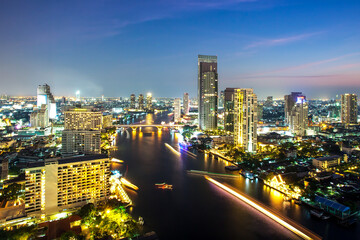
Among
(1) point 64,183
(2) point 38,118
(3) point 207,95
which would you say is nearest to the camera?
(1) point 64,183

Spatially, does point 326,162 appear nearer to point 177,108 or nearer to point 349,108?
point 349,108

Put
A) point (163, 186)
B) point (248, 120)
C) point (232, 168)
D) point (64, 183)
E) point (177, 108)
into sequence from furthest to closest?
point (177, 108), point (248, 120), point (232, 168), point (163, 186), point (64, 183)

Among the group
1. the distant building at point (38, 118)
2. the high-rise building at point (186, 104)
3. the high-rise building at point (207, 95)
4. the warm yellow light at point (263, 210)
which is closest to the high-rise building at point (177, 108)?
the high-rise building at point (207, 95)

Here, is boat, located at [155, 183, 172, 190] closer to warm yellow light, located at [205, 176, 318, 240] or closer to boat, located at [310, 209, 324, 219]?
warm yellow light, located at [205, 176, 318, 240]

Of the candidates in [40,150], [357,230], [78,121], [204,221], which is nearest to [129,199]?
[204,221]

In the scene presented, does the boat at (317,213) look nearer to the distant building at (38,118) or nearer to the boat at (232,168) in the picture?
the boat at (232,168)

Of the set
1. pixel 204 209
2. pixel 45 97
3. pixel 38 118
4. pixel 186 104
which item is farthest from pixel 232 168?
pixel 186 104

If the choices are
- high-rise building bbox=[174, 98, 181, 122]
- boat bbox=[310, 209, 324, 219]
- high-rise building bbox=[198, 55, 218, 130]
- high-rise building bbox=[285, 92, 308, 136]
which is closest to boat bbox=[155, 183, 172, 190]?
boat bbox=[310, 209, 324, 219]
